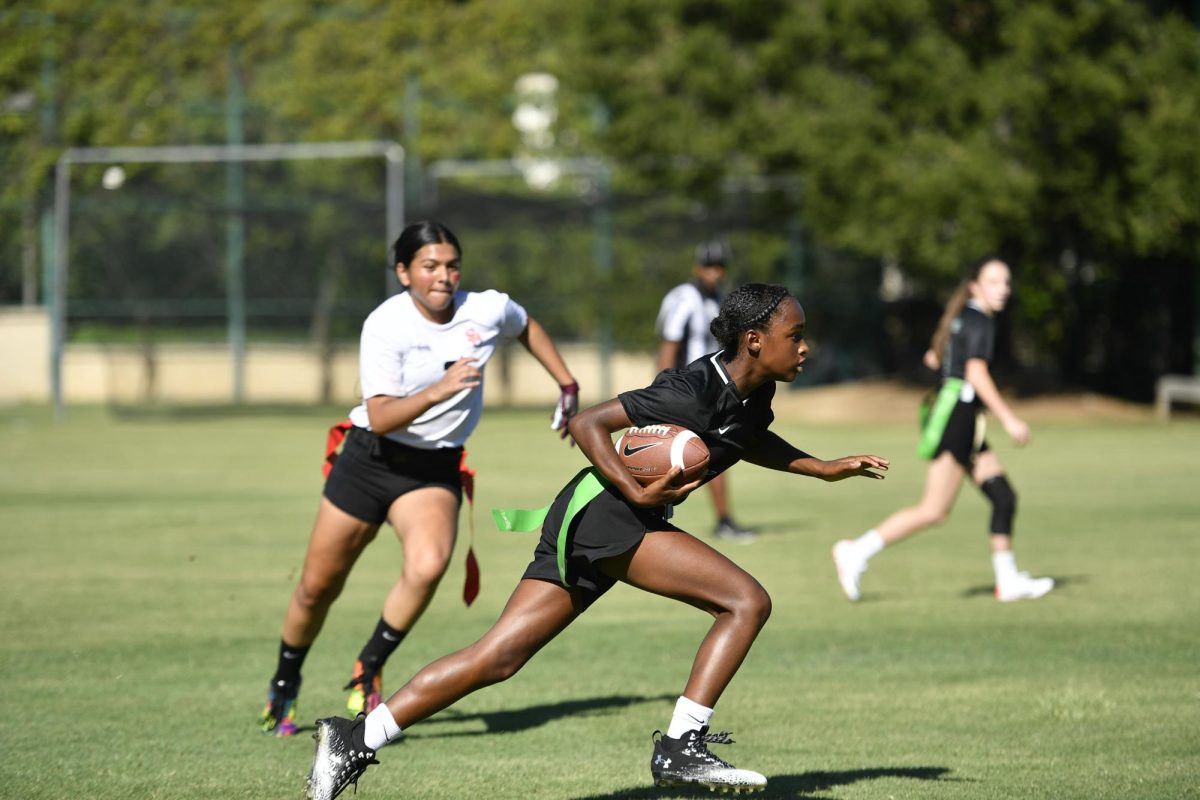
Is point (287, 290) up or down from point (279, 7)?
down

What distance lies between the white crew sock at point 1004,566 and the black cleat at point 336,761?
666 cm

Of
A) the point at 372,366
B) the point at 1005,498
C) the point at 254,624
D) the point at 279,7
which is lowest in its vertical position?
the point at 254,624

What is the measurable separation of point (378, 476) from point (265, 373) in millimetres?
27333

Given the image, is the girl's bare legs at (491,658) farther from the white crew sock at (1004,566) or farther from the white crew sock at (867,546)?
the white crew sock at (1004,566)

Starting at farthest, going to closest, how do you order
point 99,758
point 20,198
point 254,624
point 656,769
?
point 20,198 → point 254,624 → point 99,758 → point 656,769

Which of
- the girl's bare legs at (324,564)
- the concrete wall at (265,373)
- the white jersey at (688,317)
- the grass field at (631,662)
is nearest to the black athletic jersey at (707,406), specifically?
the grass field at (631,662)

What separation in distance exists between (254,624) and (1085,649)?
499 cm

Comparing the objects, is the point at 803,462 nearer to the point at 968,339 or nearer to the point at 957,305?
the point at 968,339

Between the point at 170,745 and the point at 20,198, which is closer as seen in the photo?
the point at 170,745

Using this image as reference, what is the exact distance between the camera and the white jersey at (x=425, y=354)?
7617 mm

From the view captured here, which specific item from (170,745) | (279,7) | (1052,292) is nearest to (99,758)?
(170,745)

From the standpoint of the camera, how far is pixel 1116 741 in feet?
24.5

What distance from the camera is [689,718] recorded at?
5.89 meters

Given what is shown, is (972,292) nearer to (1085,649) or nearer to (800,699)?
(1085,649)
